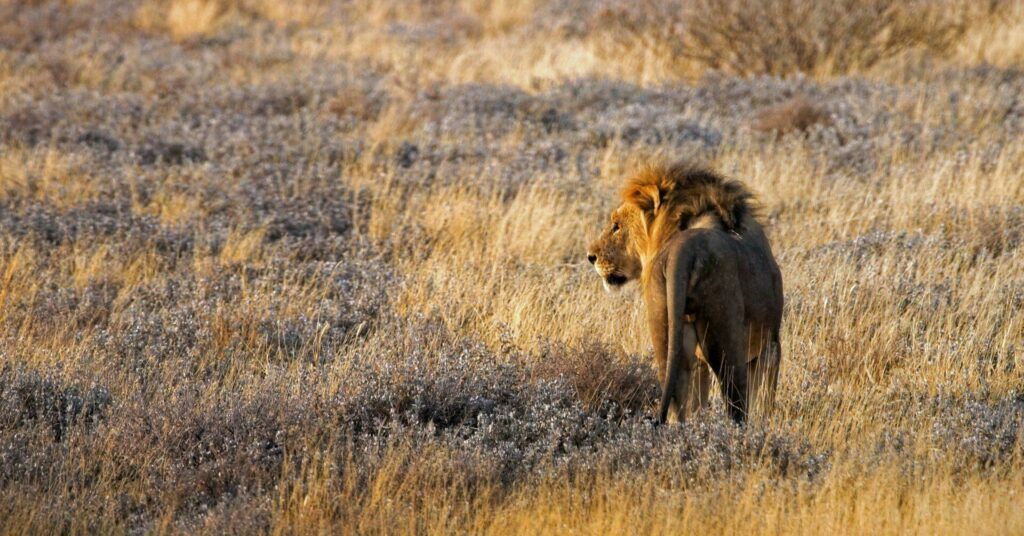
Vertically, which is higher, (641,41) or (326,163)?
(641,41)

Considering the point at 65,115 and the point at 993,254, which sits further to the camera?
the point at 65,115

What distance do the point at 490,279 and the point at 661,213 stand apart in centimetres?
270

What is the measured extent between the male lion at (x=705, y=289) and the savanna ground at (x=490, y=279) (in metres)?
0.22

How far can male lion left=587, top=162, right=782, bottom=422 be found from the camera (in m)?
4.72

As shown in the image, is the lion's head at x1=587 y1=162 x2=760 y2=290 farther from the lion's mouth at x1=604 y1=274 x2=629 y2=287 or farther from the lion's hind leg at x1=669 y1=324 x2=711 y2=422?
the lion's hind leg at x1=669 y1=324 x2=711 y2=422

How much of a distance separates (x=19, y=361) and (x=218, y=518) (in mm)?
2334

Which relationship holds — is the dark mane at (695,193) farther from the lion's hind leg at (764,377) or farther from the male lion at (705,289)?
the lion's hind leg at (764,377)

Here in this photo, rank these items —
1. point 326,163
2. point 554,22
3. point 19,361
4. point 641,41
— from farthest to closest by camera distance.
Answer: point 554,22 < point 641,41 < point 326,163 < point 19,361

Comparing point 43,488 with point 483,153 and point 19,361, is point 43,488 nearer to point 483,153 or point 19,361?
point 19,361

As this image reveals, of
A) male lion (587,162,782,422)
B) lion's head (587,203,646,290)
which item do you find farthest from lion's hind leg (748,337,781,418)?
lion's head (587,203,646,290)

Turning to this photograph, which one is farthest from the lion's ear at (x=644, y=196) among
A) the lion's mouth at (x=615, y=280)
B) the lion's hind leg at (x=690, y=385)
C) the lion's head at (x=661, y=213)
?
the lion's hind leg at (x=690, y=385)

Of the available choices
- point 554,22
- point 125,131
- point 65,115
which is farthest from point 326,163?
point 554,22

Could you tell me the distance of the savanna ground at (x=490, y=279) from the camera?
15.2 feet

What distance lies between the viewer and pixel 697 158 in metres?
11.4
